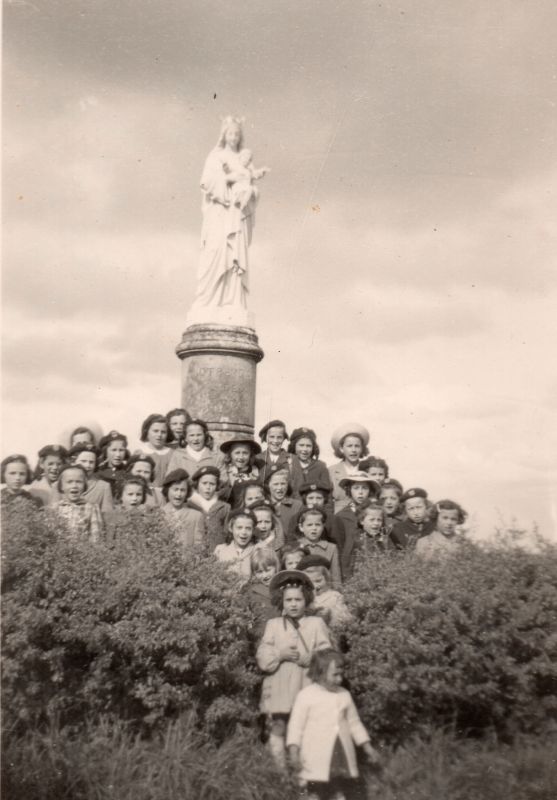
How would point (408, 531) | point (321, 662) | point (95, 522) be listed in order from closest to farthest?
point (321, 662)
point (95, 522)
point (408, 531)

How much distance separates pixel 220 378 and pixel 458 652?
4.87 metres

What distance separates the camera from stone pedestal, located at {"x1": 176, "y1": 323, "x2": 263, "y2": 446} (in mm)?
9227

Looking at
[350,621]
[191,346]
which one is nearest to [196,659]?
[350,621]

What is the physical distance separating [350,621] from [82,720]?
1651mm

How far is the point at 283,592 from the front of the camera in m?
5.44

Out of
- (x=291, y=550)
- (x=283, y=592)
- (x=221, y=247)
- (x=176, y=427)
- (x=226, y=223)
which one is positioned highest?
(x=226, y=223)

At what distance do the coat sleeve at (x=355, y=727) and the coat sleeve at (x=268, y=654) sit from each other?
539mm

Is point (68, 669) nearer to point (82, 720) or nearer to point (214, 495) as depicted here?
point (82, 720)

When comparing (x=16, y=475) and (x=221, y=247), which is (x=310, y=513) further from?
(x=221, y=247)

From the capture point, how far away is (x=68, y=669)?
4.97 metres

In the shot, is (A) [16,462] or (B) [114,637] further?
(A) [16,462]

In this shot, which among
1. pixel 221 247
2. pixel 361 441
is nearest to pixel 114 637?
pixel 361 441

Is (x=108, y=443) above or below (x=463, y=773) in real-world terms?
above

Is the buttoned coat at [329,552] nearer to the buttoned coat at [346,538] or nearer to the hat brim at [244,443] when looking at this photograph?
the buttoned coat at [346,538]
